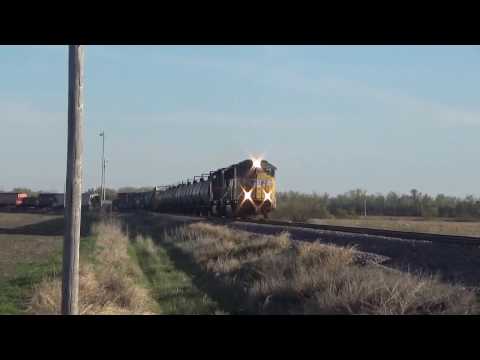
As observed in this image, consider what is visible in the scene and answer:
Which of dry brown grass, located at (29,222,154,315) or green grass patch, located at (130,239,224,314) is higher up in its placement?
dry brown grass, located at (29,222,154,315)

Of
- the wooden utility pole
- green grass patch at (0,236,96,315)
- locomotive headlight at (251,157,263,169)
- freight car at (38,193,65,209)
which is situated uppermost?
locomotive headlight at (251,157,263,169)

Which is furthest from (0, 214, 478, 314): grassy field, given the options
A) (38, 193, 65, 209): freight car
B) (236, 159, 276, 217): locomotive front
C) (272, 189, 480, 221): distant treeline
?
(38, 193, 65, 209): freight car

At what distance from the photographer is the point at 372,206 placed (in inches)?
3484

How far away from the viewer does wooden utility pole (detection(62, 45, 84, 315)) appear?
7547 millimetres

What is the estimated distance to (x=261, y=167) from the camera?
35281 mm

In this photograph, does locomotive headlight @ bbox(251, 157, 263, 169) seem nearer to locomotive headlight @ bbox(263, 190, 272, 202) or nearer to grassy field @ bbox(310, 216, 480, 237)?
locomotive headlight @ bbox(263, 190, 272, 202)

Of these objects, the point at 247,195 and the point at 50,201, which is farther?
the point at 50,201

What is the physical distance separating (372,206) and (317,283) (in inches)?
3068

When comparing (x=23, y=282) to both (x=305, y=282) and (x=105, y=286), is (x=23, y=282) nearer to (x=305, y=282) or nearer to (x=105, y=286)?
(x=105, y=286)

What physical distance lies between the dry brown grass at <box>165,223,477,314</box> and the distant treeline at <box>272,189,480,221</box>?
36768 millimetres

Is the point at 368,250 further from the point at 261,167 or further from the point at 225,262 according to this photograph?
the point at 261,167

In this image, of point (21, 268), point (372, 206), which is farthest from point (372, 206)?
point (21, 268)
